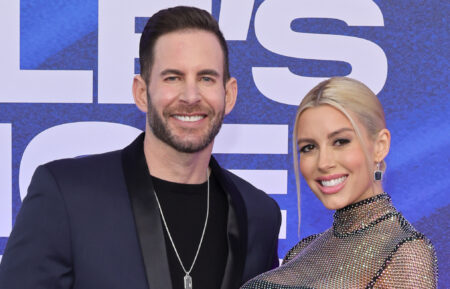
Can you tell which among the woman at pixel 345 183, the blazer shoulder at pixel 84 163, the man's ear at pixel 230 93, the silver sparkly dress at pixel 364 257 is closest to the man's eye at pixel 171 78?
the man's ear at pixel 230 93

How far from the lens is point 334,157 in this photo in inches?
76.5

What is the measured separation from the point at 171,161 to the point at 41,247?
0.54m

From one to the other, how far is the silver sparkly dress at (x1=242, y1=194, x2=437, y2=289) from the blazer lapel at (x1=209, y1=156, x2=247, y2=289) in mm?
189

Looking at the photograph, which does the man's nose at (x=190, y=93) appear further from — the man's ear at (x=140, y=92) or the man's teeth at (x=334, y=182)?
the man's teeth at (x=334, y=182)

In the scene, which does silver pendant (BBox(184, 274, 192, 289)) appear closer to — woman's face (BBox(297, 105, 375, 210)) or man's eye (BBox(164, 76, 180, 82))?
woman's face (BBox(297, 105, 375, 210))

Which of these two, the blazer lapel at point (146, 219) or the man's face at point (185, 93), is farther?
the man's face at point (185, 93)

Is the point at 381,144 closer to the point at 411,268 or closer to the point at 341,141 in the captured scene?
the point at 341,141

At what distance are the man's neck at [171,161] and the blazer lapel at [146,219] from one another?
0.14 feet

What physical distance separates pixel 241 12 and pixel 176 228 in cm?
137

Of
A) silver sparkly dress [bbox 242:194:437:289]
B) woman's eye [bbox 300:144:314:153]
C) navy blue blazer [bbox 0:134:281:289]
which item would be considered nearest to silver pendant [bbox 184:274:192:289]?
navy blue blazer [bbox 0:134:281:289]

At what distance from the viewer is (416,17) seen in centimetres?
317

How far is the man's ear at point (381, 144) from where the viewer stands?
196cm

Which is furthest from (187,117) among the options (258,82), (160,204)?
(258,82)

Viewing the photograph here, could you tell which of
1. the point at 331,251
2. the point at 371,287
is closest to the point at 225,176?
the point at 331,251
